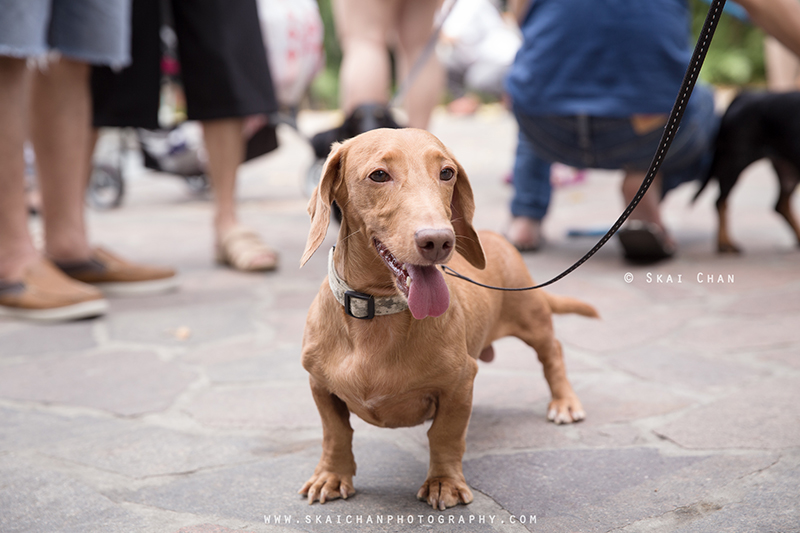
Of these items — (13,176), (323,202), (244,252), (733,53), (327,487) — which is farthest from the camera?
(733,53)

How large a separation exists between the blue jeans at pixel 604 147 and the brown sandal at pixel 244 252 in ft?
4.72

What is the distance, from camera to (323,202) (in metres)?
1.55

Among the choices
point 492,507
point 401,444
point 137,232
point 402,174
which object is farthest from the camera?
point 137,232

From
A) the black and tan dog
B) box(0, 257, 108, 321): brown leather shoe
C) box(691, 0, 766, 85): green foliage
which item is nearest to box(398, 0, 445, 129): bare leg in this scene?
the black and tan dog

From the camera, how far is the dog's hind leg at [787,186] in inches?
154

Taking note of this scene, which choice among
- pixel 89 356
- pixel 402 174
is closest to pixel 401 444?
pixel 402 174

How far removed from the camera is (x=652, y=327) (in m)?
2.91

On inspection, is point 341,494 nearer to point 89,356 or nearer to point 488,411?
point 488,411

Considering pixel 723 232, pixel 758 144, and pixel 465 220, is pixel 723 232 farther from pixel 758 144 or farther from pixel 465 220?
pixel 465 220

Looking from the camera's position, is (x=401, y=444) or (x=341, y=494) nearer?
(x=341, y=494)

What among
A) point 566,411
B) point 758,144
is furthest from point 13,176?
point 758,144

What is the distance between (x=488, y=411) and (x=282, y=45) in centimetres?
392

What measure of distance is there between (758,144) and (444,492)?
3.07m

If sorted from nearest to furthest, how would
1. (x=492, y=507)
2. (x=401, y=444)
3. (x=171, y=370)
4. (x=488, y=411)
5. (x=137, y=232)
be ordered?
1. (x=492, y=507)
2. (x=401, y=444)
3. (x=488, y=411)
4. (x=171, y=370)
5. (x=137, y=232)
